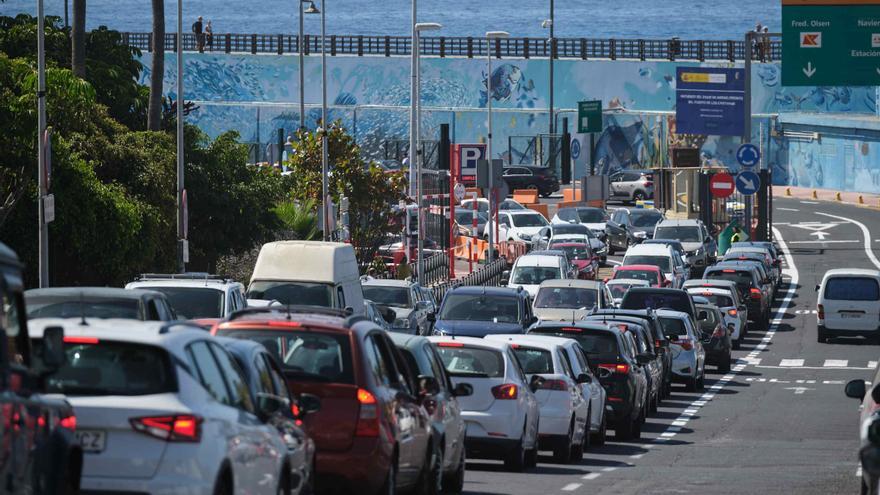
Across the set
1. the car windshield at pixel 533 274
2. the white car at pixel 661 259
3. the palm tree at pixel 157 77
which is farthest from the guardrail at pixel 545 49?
the palm tree at pixel 157 77

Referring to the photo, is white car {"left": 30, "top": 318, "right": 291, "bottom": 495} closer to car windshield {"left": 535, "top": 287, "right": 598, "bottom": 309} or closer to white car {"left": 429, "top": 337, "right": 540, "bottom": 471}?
white car {"left": 429, "top": 337, "right": 540, "bottom": 471}

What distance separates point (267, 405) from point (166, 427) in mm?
1573

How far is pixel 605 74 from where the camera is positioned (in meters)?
95.3

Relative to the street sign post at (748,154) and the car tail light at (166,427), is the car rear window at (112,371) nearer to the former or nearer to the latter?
the car tail light at (166,427)

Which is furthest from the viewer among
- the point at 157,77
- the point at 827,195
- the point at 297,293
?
the point at 827,195

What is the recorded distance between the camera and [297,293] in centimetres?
2847

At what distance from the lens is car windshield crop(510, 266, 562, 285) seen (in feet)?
148

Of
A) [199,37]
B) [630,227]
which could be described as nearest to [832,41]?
[630,227]

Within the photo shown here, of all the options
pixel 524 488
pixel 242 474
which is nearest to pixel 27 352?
pixel 242 474

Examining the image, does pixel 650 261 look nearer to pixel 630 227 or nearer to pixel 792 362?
pixel 792 362

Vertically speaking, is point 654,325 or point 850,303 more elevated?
point 654,325

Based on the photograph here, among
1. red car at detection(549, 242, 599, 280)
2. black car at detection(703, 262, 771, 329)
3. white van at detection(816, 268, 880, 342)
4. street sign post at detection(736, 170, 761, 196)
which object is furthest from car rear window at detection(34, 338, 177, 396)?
street sign post at detection(736, 170, 761, 196)

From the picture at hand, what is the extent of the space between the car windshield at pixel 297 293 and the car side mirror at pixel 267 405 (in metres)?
16.9

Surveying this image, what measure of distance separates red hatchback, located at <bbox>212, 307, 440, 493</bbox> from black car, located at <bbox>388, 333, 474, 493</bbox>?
3.08 ft
